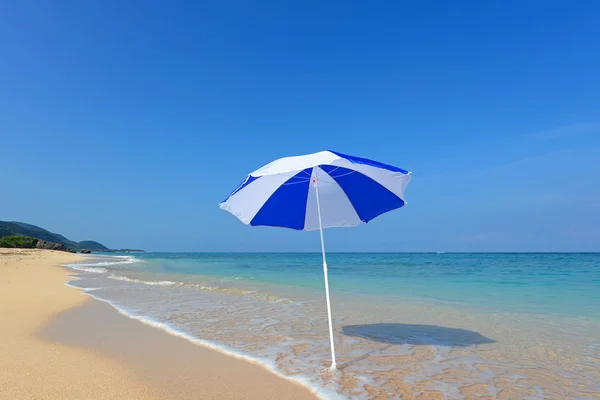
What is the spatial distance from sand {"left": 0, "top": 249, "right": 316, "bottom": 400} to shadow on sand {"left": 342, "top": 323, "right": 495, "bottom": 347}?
2.59 m

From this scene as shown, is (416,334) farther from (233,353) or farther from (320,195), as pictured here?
(233,353)

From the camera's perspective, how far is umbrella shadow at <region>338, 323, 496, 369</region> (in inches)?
234

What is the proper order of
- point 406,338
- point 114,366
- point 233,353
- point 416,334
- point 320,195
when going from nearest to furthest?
1. point 114,366
2. point 233,353
3. point 320,195
4. point 406,338
5. point 416,334

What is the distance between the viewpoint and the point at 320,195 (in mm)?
5406

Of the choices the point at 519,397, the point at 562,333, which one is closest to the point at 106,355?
the point at 519,397

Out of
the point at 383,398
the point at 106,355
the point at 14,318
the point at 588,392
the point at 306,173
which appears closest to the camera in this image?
the point at 383,398

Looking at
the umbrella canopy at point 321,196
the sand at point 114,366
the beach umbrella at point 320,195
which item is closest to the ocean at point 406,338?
the sand at point 114,366

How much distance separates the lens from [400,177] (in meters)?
4.97

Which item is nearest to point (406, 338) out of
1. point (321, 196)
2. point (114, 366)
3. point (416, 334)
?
point (416, 334)

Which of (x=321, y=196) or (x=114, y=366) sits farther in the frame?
(x=321, y=196)

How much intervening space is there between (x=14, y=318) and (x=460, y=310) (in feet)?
31.9

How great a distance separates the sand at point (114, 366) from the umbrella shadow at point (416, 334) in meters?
2.11

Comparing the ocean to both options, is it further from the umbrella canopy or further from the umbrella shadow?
the umbrella canopy

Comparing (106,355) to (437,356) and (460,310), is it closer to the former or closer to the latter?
(437,356)
